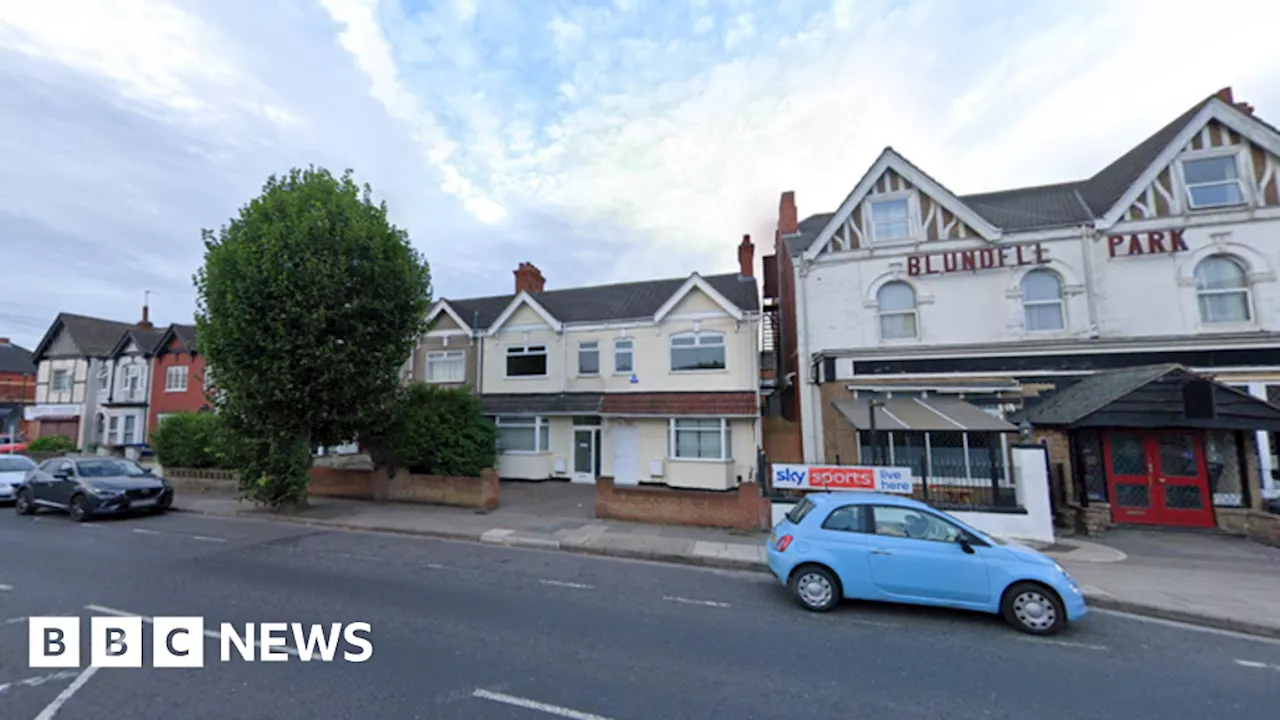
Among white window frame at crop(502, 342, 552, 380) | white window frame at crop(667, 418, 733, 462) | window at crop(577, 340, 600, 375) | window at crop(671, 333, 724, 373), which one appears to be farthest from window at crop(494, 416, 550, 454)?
window at crop(671, 333, 724, 373)

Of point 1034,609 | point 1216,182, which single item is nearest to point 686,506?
point 1034,609

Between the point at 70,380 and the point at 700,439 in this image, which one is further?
the point at 70,380

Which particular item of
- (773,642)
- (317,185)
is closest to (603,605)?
(773,642)

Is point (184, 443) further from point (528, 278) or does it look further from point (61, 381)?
point (61, 381)

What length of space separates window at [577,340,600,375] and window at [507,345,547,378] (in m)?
1.53

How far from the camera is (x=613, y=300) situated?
72.3 feet

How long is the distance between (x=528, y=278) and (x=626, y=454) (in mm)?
10819

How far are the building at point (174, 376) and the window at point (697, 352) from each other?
92.8ft

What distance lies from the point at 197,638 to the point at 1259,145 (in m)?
24.3

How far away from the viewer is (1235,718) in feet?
14.3

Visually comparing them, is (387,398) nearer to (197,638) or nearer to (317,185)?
(317,185)

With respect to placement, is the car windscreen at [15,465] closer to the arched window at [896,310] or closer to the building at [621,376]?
the building at [621,376]

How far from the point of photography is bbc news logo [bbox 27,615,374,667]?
16.5ft

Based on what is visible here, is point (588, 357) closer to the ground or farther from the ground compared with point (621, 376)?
farther from the ground
